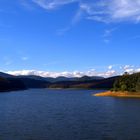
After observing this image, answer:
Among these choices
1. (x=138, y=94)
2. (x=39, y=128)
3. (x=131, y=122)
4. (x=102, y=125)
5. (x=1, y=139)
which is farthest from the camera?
(x=138, y=94)

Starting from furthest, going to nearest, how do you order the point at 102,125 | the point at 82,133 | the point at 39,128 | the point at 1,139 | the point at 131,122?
the point at 131,122 → the point at 102,125 → the point at 39,128 → the point at 82,133 → the point at 1,139

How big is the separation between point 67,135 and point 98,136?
5.36 meters

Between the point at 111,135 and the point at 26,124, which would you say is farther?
the point at 26,124

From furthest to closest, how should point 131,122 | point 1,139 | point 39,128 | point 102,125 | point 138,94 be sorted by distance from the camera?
point 138,94
point 131,122
point 102,125
point 39,128
point 1,139

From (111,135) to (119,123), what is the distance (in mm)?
15188

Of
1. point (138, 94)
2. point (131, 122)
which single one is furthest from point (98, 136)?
point (138, 94)

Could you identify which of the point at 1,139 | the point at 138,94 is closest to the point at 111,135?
the point at 1,139

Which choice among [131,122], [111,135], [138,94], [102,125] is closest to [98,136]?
[111,135]

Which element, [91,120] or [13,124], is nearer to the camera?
[13,124]

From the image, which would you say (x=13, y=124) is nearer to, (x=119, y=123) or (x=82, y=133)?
(x=82, y=133)

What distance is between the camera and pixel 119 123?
75.6 meters

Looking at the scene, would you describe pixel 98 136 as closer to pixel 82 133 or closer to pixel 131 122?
pixel 82 133

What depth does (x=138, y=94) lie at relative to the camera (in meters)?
199

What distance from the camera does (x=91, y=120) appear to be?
81188 millimetres
